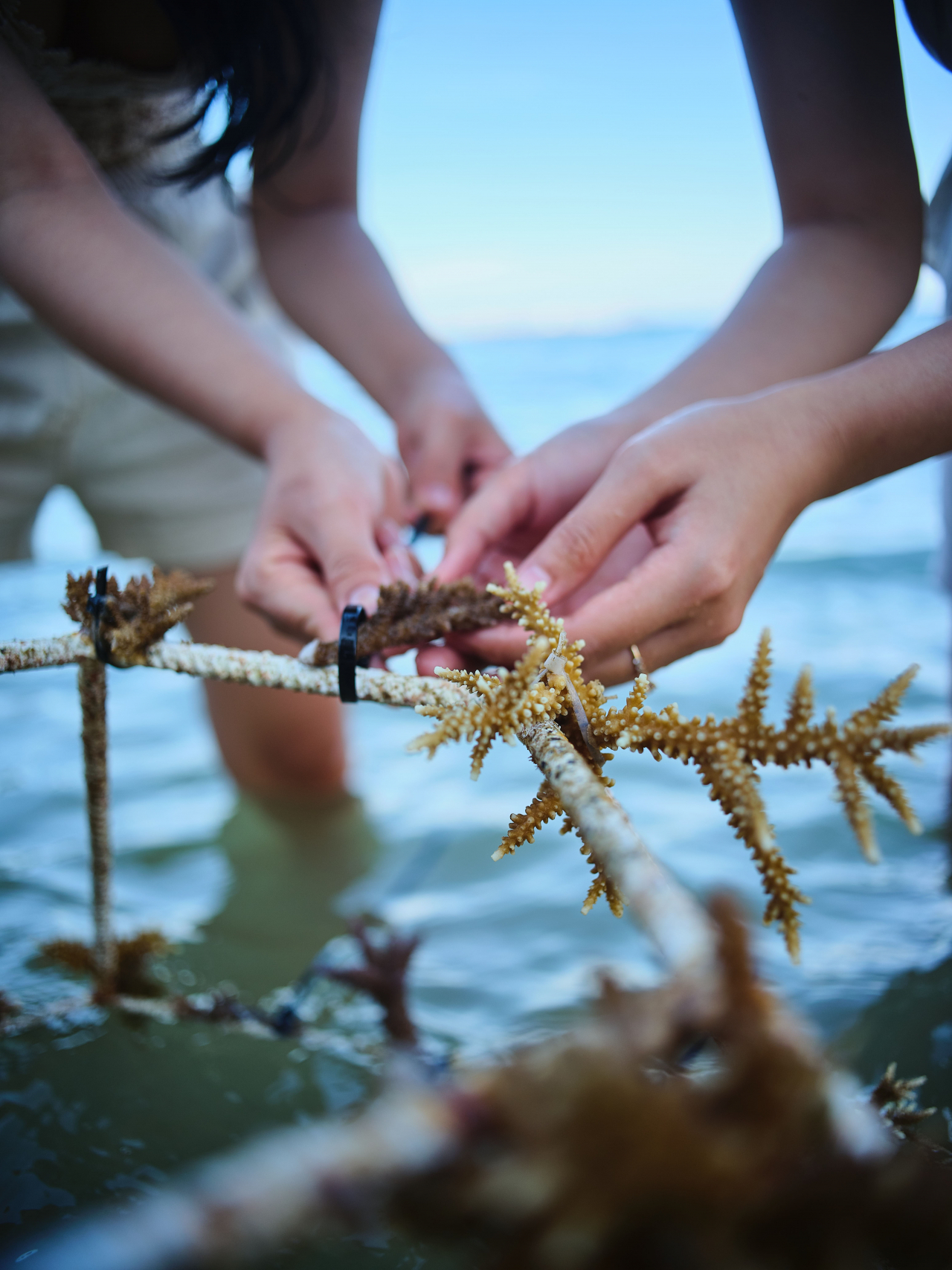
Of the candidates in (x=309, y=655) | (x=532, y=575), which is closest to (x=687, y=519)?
(x=532, y=575)

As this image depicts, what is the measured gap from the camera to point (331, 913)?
9.04 ft

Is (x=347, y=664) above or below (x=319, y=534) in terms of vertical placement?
below

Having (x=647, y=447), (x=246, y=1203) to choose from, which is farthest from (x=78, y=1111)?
(x=647, y=447)

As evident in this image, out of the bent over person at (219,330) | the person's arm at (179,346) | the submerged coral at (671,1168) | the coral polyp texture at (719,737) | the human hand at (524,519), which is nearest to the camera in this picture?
the submerged coral at (671,1168)

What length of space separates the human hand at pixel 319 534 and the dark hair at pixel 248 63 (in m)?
0.92

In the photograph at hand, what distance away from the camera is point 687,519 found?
135cm

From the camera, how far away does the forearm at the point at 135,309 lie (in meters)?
1.71

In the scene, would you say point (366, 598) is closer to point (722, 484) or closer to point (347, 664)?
point (347, 664)

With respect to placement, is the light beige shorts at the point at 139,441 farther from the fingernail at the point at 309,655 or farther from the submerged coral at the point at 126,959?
the fingernail at the point at 309,655

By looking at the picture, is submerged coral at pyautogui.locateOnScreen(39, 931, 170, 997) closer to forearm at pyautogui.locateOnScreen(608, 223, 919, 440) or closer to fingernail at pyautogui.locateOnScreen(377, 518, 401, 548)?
fingernail at pyautogui.locateOnScreen(377, 518, 401, 548)

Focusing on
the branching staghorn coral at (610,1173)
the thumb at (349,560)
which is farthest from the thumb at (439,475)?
the branching staghorn coral at (610,1173)

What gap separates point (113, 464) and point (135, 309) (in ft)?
4.16

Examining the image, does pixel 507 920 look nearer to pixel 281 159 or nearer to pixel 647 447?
pixel 647 447

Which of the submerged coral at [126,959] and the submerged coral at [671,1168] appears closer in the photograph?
the submerged coral at [671,1168]
